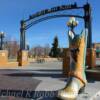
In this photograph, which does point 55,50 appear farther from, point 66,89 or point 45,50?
point 66,89

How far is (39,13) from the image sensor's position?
35031 millimetres

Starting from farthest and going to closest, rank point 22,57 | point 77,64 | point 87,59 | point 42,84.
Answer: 1. point 22,57
2. point 87,59
3. point 42,84
4. point 77,64

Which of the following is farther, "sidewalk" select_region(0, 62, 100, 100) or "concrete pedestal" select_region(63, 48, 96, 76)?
"concrete pedestal" select_region(63, 48, 96, 76)

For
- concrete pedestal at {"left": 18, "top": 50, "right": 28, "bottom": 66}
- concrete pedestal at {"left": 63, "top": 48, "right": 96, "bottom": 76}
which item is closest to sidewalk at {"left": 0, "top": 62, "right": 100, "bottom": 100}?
concrete pedestal at {"left": 63, "top": 48, "right": 96, "bottom": 76}

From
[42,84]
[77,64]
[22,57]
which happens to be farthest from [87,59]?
[22,57]

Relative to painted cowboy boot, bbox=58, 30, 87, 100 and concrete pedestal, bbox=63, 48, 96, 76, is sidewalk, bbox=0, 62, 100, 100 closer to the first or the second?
painted cowboy boot, bbox=58, 30, 87, 100

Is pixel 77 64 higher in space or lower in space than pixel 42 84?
higher

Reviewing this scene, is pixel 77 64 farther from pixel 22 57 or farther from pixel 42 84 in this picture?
pixel 22 57

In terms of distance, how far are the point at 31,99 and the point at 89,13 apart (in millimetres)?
14589

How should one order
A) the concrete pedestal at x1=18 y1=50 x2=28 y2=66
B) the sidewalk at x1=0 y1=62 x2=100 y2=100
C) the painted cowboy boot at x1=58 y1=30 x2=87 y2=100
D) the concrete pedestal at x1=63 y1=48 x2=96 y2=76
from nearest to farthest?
the painted cowboy boot at x1=58 y1=30 x2=87 y2=100 < the sidewalk at x1=0 y1=62 x2=100 y2=100 < the concrete pedestal at x1=63 y1=48 x2=96 y2=76 < the concrete pedestal at x1=18 y1=50 x2=28 y2=66

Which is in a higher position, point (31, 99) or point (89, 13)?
point (89, 13)

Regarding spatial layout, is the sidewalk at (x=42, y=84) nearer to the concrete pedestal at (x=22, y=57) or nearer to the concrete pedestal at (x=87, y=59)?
the concrete pedestal at (x=87, y=59)

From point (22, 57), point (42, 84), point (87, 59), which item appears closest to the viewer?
point (42, 84)

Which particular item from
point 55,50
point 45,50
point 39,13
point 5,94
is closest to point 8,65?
point 39,13
